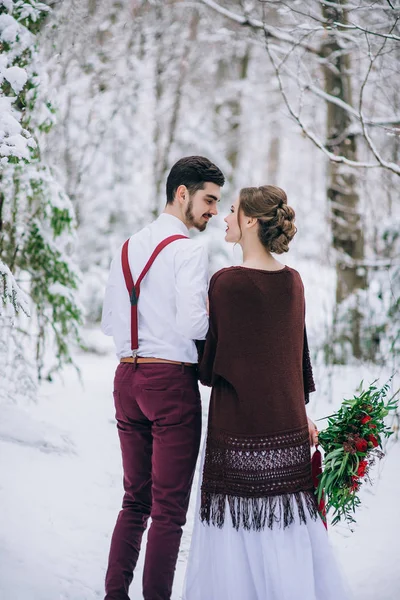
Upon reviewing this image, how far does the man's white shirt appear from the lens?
259cm

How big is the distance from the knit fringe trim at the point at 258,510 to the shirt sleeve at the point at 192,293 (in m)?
0.75

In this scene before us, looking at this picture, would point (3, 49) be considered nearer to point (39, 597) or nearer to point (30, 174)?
point (30, 174)

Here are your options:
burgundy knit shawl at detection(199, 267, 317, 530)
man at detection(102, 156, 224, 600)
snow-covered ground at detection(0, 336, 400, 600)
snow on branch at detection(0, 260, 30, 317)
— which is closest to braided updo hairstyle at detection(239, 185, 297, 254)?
burgundy knit shawl at detection(199, 267, 317, 530)

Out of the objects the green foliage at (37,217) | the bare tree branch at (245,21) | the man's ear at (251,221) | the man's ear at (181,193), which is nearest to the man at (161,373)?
the man's ear at (181,193)

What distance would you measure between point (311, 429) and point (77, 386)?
4570 millimetres

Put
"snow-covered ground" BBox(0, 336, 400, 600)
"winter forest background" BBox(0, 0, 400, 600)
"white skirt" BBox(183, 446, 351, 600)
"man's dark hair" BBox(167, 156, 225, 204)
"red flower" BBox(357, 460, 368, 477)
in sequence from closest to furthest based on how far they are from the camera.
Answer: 1. "white skirt" BBox(183, 446, 351, 600)
2. "red flower" BBox(357, 460, 368, 477)
3. "man's dark hair" BBox(167, 156, 225, 204)
4. "snow-covered ground" BBox(0, 336, 400, 600)
5. "winter forest background" BBox(0, 0, 400, 600)

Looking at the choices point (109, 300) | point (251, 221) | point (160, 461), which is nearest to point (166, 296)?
point (109, 300)

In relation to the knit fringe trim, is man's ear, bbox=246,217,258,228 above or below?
above

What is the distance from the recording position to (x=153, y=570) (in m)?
2.59

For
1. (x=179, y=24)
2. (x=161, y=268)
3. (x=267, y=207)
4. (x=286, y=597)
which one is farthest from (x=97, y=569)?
(x=179, y=24)

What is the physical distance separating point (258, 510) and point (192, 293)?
1.01 m

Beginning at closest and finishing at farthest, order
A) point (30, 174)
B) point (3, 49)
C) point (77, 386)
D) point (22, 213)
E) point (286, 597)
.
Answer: point (286, 597) → point (3, 49) → point (30, 174) → point (22, 213) → point (77, 386)

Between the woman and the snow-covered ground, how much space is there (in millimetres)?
771

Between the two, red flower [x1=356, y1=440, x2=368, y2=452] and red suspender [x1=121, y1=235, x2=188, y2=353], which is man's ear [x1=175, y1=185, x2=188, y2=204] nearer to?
red suspender [x1=121, y1=235, x2=188, y2=353]
